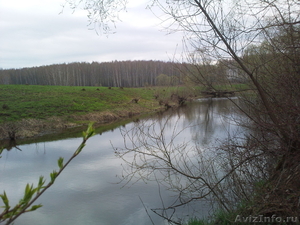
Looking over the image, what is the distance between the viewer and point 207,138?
34.4 feet

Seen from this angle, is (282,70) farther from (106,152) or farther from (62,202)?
(106,152)

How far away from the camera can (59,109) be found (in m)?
21.1

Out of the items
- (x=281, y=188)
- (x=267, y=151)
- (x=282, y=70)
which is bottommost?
(x=281, y=188)

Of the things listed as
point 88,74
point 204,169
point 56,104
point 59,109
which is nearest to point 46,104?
point 56,104

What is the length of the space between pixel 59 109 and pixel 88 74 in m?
52.5

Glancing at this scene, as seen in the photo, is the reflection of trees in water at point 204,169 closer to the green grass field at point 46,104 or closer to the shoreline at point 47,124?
the shoreline at point 47,124

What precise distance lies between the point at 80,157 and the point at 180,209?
6.20m

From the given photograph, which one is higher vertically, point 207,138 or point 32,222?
point 207,138

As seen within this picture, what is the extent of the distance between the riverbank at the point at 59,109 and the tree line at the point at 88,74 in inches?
1440

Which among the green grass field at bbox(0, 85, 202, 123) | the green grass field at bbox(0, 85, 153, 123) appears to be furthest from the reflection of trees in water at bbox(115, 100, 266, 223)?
the green grass field at bbox(0, 85, 153, 123)

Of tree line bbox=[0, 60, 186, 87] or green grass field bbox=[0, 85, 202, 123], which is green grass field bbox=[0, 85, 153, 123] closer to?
green grass field bbox=[0, 85, 202, 123]

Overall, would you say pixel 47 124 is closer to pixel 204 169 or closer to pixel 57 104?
pixel 57 104

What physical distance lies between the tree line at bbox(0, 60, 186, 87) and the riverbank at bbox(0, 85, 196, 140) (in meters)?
36.6

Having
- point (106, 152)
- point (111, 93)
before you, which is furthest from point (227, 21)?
point (111, 93)
